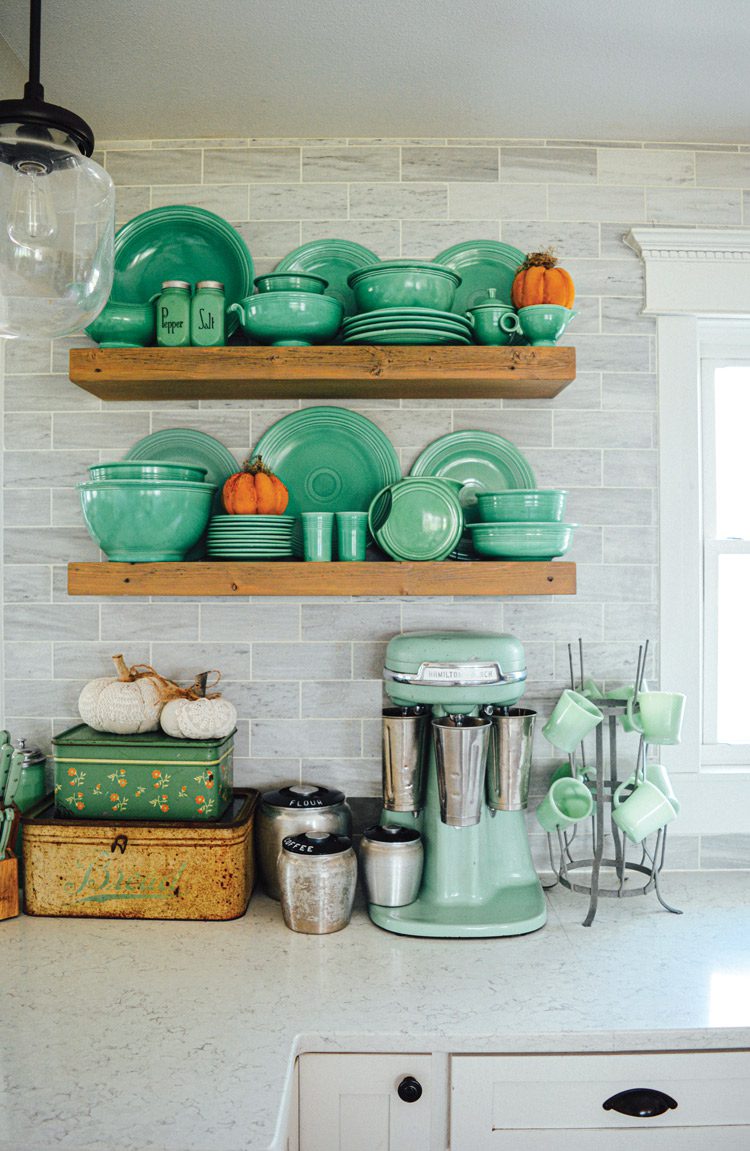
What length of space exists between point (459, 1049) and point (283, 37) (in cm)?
181

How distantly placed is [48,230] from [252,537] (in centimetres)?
83

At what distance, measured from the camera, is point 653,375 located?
207 cm

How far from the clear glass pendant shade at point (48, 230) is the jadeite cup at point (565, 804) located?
1.34m

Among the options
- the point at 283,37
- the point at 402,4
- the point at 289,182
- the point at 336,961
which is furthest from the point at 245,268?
the point at 336,961

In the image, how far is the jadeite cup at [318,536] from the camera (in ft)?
5.91

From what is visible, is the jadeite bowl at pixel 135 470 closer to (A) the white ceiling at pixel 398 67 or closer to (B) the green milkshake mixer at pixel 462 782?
(B) the green milkshake mixer at pixel 462 782

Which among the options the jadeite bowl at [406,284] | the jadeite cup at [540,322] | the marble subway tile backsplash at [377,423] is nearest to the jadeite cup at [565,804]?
the marble subway tile backsplash at [377,423]

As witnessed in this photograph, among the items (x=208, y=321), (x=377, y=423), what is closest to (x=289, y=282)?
(x=208, y=321)

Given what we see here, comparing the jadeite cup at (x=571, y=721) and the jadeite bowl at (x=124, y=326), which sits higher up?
the jadeite bowl at (x=124, y=326)

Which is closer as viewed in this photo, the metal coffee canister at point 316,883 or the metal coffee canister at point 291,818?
the metal coffee canister at point 316,883

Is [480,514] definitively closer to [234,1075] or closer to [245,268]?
[245,268]

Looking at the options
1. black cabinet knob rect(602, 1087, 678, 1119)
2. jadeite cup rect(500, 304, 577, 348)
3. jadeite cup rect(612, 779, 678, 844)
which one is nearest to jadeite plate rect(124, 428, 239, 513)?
jadeite cup rect(500, 304, 577, 348)

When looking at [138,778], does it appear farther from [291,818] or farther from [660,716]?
[660,716]

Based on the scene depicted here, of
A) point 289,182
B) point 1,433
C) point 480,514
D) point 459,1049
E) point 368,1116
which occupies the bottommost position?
Answer: point 368,1116
